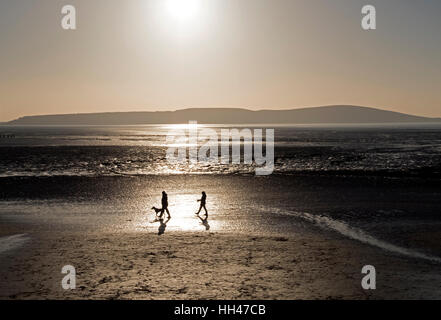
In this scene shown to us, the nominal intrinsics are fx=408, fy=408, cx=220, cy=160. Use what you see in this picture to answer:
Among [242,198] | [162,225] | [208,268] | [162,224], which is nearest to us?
[208,268]

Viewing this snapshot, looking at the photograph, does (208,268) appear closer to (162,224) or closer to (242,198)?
(162,224)

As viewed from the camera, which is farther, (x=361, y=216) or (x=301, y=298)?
(x=361, y=216)

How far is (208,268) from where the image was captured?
1327 cm

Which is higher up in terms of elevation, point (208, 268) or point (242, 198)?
point (208, 268)

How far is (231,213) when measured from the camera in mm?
22594

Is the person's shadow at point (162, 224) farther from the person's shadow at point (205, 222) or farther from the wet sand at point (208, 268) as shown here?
the person's shadow at point (205, 222)

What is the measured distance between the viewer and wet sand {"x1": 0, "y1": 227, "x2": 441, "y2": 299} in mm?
11328

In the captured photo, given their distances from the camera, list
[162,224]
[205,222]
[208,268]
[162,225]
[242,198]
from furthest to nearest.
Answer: [242,198]
[205,222]
[162,224]
[162,225]
[208,268]

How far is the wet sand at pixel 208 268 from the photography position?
11.3 meters

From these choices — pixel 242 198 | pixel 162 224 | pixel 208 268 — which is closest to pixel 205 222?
pixel 162 224
